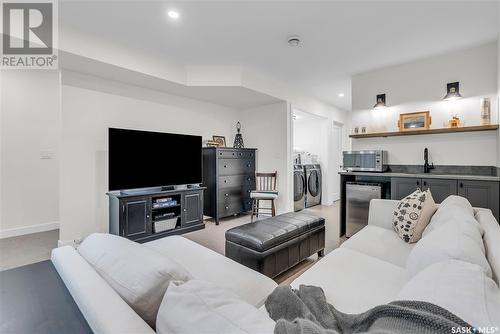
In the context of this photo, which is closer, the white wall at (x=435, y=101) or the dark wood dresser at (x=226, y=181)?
the white wall at (x=435, y=101)

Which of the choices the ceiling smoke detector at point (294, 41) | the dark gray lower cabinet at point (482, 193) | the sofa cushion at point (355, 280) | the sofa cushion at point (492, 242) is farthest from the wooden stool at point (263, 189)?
the sofa cushion at point (492, 242)

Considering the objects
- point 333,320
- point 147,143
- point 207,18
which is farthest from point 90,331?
point 147,143

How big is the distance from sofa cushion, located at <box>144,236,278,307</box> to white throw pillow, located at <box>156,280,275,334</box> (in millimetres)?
583

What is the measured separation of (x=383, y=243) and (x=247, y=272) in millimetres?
1226

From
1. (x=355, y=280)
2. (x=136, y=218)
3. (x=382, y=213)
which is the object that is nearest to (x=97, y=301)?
(x=355, y=280)

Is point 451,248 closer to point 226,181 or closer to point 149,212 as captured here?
point 149,212

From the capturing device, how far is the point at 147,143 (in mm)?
3439

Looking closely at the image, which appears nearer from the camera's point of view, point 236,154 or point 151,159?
point 151,159

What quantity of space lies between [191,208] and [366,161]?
2822 mm

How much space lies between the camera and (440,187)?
2762 mm

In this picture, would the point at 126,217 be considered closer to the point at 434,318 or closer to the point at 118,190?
the point at 118,190

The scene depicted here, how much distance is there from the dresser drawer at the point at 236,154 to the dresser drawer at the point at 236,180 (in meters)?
0.37

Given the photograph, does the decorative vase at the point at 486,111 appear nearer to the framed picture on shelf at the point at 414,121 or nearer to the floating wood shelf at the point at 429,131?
the floating wood shelf at the point at 429,131

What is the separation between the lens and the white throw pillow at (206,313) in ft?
1.79
